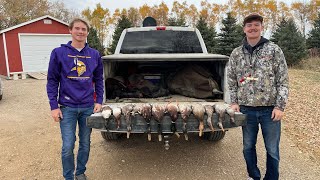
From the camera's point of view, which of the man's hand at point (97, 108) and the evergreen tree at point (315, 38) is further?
the evergreen tree at point (315, 38)

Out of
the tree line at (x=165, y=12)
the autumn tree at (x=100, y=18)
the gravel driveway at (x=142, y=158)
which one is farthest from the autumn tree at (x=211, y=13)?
the gravel driveway at (x=142, y=158)

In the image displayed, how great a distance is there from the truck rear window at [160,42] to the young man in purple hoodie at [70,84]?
278 cm

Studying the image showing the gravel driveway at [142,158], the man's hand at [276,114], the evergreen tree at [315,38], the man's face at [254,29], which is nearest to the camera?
the man's hand at [276,114]

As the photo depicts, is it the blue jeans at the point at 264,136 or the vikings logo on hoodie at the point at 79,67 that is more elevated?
the vikings logo on hoodie at the point at 79,67

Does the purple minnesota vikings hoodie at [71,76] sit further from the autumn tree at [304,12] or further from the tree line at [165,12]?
the autumn tree at [304,12]

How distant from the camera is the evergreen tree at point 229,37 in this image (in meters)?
22.4

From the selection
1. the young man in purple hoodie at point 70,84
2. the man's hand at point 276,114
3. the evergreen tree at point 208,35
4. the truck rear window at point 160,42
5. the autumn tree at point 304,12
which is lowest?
the man's hand at point 276,114

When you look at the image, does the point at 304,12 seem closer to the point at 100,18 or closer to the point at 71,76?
the point at 100,18

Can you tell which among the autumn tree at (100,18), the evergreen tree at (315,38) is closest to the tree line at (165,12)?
the autumn tree at (100,18)

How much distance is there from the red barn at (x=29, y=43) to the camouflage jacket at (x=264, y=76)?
15.8 meters

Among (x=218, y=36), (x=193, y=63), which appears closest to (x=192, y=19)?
(x=218, y=36)

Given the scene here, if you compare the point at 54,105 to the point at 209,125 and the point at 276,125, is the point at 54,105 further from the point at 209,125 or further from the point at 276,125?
the point at 276,125

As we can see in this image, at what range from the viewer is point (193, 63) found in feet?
16.1

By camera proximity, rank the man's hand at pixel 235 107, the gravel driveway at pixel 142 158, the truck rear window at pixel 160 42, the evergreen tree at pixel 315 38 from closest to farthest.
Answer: the man's hand at pixel 235 107, the gravel driveway at pixel 142 158, the truck rear window at pixel 160 42, the evergreen tree at pixel 315 38
